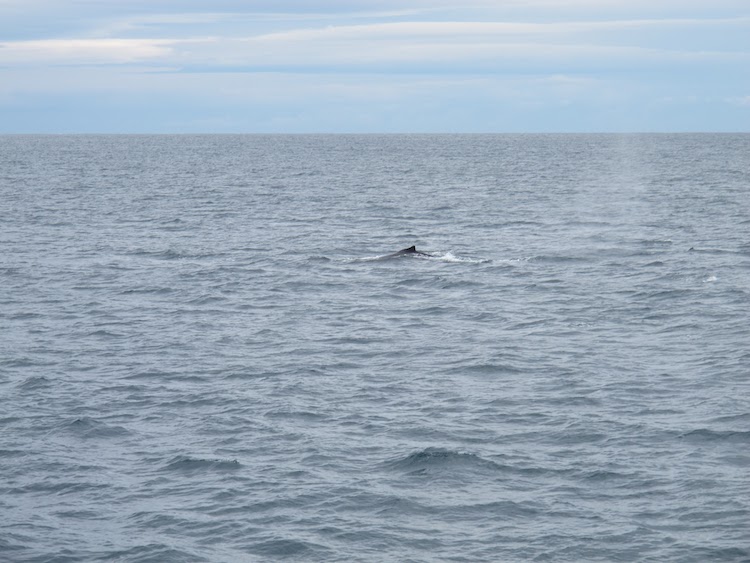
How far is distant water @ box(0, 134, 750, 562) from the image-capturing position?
64.4 ft

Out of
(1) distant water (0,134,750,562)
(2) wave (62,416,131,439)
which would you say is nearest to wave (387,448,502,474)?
(1) distant water (0,134,750,562)

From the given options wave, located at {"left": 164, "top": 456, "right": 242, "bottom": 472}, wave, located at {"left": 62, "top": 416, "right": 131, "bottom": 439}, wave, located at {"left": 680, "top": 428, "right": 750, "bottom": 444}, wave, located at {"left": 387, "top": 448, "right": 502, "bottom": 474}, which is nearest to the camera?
wave, located at {"left": 387, "top": 448, "right": 502, "bottom": 474}

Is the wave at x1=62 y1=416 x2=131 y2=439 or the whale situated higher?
the whale

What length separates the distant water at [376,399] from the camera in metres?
19.6

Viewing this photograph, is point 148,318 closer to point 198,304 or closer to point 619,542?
point 198,304

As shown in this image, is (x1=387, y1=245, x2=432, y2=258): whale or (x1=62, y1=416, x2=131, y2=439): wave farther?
(x1=387, y1=245, x2=432, y2=258): whale

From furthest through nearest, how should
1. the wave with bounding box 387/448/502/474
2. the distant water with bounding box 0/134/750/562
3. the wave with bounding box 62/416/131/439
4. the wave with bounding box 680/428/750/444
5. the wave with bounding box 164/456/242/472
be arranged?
the wave with bounding box 62/416/131/439 → the wave with bounding box 680/428/750/444 → the wave with bounding box 164/456/242/472 → the wave with bounding box 387/448/502/474 → the distant water with bounding box 0/134/750/562

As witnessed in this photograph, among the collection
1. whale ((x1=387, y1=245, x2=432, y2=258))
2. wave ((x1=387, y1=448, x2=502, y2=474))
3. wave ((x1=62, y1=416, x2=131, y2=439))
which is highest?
whale ((x1=387, y1=245, x2=432, y2=258))

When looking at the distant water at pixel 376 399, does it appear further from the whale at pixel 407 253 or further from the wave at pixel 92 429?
the whale at pixel 407 253

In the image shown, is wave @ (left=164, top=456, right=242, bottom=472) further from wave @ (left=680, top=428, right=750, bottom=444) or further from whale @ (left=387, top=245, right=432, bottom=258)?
whale @ (left=387, top=245, right=432, bottom=258)

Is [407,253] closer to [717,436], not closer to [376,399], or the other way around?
[376,399]

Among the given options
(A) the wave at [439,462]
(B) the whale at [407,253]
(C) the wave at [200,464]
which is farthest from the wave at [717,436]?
(B) the whale at [407,253]

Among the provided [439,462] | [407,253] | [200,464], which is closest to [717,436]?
[439,462]

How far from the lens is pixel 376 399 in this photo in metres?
27.6
